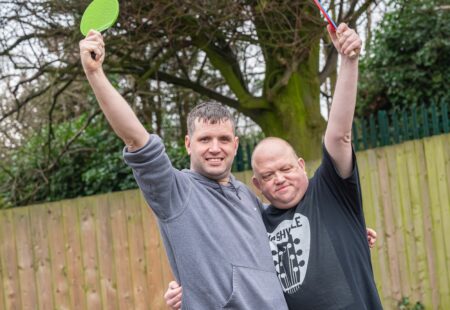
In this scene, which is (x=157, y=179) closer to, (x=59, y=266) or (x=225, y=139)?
(x=225, y=139)

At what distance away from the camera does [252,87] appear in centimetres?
1016

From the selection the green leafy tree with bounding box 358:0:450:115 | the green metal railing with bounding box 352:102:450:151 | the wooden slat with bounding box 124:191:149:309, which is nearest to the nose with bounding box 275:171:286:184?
the wooden slat with bounding box 124:191:149:309

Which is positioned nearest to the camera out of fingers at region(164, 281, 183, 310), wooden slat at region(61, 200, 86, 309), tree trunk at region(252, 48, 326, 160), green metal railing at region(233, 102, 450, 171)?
fingers at region(164, 281, 183, 310)

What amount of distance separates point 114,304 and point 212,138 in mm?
3741

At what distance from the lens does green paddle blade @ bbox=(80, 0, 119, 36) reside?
8.18ft

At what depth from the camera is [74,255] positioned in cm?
602

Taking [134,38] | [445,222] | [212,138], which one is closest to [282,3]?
[134,38]

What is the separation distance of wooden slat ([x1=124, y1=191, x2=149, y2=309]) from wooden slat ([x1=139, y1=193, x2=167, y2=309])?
4cm

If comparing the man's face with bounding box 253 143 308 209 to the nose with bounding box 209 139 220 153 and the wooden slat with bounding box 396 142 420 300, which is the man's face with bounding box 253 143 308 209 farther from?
the wooden slat with bounding box 396 142 420 300

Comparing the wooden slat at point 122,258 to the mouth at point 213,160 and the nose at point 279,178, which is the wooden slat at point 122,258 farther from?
the mouth at point 213,160

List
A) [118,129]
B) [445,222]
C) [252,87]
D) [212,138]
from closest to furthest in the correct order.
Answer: [118,129], [212,138], [445,222], [252,87]

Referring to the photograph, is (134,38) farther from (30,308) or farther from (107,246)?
(30,308)

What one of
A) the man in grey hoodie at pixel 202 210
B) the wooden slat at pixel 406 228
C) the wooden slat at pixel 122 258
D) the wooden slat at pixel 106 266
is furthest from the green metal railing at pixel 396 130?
the man in grey hoodie at pixel 202 210

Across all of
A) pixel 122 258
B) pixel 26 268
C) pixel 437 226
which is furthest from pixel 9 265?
pixel 437 226
